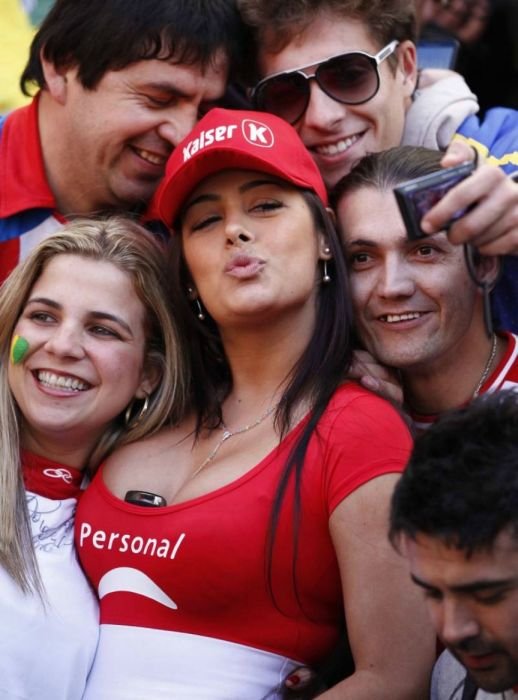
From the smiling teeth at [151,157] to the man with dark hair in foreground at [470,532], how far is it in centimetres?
165

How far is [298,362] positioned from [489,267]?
1.58 feet

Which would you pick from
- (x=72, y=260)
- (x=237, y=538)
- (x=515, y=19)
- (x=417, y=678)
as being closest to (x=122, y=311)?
(x=72, y=260)

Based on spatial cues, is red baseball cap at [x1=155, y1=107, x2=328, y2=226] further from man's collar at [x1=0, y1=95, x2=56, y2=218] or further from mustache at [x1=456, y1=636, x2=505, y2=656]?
mustache at [x1=456, y1=636, x2=505, y2=656]

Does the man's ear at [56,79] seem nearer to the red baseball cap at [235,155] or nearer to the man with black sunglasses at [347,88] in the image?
the man with black sunglasses at [347,88]

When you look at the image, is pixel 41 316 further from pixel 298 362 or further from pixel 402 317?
pixel 402 317

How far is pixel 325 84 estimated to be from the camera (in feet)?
11.1

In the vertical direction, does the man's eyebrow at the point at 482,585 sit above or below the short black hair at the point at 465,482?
below

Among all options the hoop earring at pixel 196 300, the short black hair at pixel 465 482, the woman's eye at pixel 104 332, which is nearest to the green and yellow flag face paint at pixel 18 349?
the woman's eye at pixel 104 332

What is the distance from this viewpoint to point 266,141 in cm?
297

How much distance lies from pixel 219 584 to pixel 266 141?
1007 millimetres

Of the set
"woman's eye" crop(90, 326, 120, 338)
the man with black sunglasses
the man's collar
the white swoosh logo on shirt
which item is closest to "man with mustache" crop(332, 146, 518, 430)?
the man with black sunglasses

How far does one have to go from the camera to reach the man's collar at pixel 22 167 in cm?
362

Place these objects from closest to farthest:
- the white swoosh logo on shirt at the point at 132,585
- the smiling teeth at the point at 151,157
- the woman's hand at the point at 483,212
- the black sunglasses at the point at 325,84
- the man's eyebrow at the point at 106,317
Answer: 1. the woman's hand at the point at 483,212
2. the white swoosh logo on shirt at the point at 132,585
3. the man's eyebrow at the point at 106,317
4. the black sunglasses at the point at 325,84
5. the smiling teeth at the point at 151,157

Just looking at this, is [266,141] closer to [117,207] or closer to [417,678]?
[117,207]
